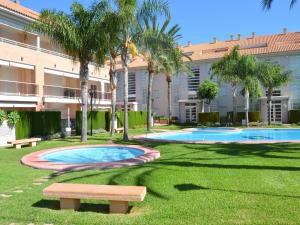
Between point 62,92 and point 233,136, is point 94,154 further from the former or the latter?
point 62,92

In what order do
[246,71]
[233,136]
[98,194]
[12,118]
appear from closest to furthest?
[98,194]
[12,118]
[233,136]
[246,71]

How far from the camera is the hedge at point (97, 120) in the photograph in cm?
2584

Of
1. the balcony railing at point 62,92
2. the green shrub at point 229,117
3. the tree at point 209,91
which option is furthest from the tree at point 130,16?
the green shrub at point 229,117

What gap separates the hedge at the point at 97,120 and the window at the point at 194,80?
67.0ft

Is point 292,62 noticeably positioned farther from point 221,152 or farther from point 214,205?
point 214,205

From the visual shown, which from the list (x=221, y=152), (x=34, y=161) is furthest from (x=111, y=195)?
(x=221, y=152)

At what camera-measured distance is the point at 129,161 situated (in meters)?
11.6

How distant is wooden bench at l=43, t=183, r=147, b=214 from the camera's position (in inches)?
236

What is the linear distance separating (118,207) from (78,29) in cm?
1521

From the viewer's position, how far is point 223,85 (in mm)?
44688

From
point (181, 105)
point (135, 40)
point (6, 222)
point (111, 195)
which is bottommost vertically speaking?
point (6, 222)

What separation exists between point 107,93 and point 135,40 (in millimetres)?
16579

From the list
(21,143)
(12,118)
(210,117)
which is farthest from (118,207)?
(210,117)

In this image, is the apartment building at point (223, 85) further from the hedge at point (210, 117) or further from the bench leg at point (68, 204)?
the bench leg at point (68, 204)
